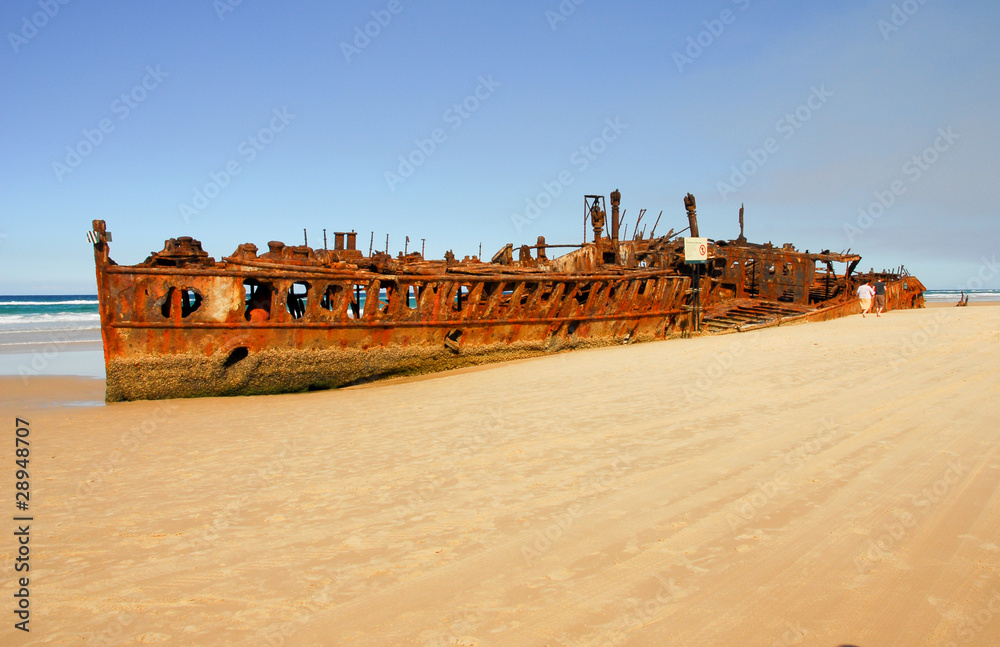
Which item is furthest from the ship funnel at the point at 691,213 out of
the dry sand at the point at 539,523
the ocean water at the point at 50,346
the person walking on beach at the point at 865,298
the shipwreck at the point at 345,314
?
the ocean water at the point at 50,346

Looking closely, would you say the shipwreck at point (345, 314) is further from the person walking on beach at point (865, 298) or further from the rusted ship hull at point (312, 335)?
the person walking on beach at point (865, 298)

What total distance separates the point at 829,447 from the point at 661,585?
2.80 meters

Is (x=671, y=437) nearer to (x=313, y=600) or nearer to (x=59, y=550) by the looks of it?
(x=313, y=600)

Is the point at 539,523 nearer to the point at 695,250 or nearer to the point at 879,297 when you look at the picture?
the point at 695,250

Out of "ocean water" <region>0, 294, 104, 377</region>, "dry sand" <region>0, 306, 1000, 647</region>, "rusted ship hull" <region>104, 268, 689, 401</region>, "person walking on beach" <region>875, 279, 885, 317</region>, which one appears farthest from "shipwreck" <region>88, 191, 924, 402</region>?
"ocean water" <region>0, 294, 104, 377</region>

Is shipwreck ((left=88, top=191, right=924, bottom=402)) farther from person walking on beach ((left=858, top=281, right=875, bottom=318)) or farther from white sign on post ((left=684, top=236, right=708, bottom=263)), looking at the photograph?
person walking on beach ((left=858, top=281, right=875, bottom=318))

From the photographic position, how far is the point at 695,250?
15922mm

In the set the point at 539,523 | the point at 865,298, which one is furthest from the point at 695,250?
the point at 539,523

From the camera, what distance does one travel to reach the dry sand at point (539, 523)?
2789 mm

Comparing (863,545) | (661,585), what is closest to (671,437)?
(863,545)

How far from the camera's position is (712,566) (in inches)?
125

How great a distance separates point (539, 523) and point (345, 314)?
284 inches

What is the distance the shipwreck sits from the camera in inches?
361

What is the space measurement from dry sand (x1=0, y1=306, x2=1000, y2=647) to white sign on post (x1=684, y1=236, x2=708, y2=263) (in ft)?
28.6
